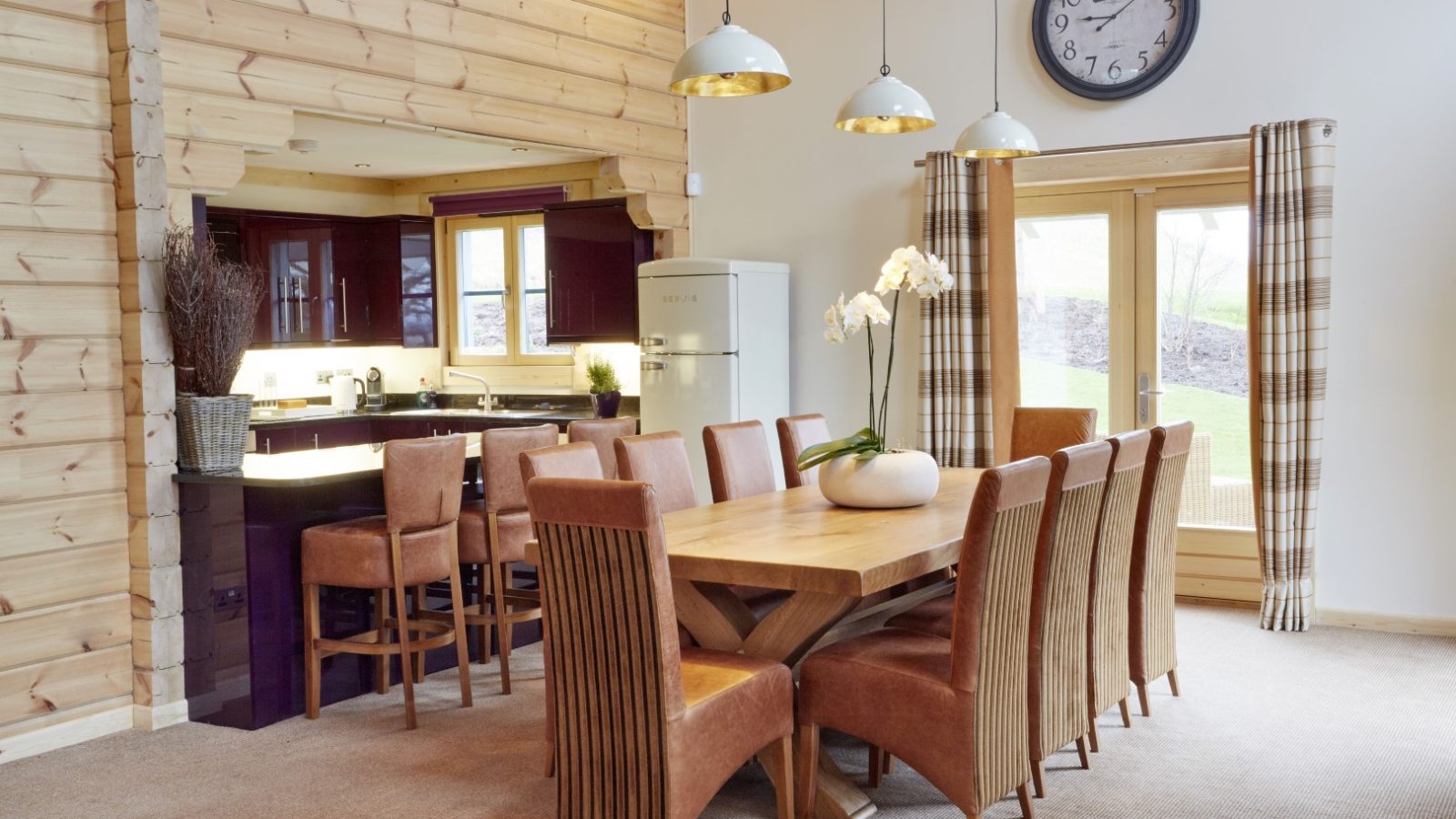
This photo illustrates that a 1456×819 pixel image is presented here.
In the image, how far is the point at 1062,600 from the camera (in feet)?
11.3

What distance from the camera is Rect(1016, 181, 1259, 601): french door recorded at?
599 centimetres

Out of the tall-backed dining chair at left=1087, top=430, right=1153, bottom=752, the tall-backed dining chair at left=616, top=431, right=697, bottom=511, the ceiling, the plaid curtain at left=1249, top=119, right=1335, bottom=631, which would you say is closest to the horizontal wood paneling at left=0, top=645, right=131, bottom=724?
the tall-backed dining chair at left=616, top=431, right=697, bottom=511

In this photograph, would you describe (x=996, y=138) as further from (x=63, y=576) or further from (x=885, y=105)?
(x=63, y=576)

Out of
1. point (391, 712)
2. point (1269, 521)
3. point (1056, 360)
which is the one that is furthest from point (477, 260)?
point (1269, 521)

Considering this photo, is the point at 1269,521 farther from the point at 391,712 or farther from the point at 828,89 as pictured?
the point at 391,712

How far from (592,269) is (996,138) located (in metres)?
3.43

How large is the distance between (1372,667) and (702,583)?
9.92 feet

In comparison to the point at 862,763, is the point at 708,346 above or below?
above

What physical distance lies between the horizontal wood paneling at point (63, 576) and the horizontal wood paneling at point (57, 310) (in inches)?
29.1

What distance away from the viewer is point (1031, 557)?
3.23 meters

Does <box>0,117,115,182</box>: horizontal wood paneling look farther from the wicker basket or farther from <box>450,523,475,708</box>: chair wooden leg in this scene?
<box>450,523,475,708</box>: chair wooden leg

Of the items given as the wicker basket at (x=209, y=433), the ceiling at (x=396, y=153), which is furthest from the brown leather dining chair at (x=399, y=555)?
the ceiling at (x=396, y=153)

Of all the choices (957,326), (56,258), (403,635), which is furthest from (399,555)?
(957,326)

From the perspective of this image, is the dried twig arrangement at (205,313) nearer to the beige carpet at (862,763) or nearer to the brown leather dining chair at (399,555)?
the brown leather dining chair at (399,555)
